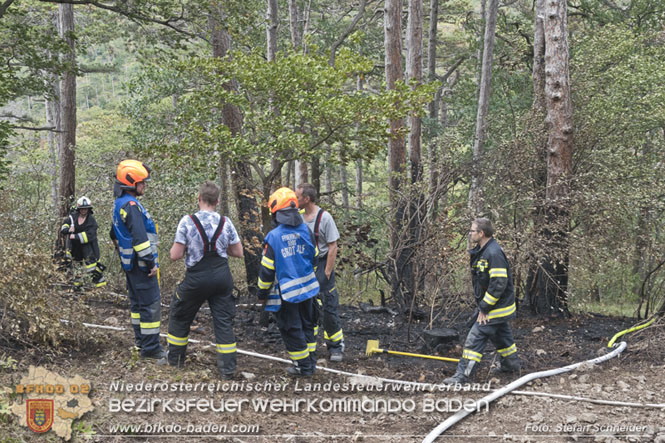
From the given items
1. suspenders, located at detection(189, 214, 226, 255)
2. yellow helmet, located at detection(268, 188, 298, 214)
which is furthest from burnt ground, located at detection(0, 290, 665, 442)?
yellow helmet, located at detection(268, 188, 298, 214)

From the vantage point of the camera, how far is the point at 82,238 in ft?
29.7

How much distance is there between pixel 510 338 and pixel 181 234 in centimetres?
339

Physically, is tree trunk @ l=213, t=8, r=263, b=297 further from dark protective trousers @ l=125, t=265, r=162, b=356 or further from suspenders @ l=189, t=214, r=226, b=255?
suspenders @ l=189, t=214, r=226, b=255

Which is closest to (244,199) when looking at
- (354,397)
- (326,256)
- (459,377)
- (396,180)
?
(396,180)

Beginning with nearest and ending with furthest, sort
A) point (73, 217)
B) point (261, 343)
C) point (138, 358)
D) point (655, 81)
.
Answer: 1. point (138, 358)
2. point (261, 343)
3. point (73, 217)
4. point (655, 81)

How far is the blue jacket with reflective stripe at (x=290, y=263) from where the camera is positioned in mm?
5480

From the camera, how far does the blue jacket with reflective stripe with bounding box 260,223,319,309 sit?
18.0ft

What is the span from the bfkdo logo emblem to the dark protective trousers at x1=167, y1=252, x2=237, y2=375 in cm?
149

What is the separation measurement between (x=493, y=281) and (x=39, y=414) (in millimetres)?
3956

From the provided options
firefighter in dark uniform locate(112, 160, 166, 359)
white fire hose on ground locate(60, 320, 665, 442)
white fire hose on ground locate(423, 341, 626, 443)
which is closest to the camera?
white fire hose on ground locate(423, 341, 626, 443)

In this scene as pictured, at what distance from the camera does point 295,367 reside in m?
5.85

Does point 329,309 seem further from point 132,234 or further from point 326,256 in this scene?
point 132,234

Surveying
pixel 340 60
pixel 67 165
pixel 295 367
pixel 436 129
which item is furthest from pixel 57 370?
pixel 436 129

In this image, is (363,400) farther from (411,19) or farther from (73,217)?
(411,19)
